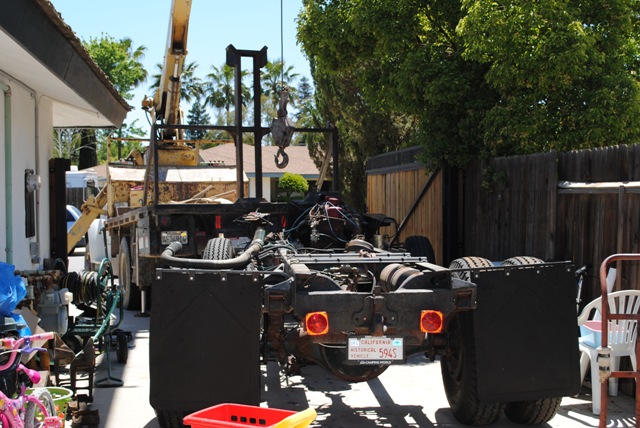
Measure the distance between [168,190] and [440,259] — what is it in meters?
4.46

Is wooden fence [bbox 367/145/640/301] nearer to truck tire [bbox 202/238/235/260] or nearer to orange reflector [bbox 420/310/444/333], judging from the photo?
orange reflector [bbox 420/310/444/333]

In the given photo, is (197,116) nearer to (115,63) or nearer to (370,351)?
(115,63)

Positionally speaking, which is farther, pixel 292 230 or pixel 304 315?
pixel 292 230

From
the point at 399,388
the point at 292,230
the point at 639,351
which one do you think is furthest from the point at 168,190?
the point at 639,351

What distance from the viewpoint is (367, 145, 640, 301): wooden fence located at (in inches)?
291

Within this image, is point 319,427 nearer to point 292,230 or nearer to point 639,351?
point 639,351

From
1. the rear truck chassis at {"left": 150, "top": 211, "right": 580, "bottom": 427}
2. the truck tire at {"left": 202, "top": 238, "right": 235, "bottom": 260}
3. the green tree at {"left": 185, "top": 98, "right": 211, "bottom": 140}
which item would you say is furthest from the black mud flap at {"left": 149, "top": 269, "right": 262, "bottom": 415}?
the green tree at {"left": 185, "top": 98, "right": 211, "bottom": 140}

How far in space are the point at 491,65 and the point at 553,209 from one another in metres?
2.48

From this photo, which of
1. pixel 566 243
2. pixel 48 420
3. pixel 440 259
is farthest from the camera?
pixel 440 259

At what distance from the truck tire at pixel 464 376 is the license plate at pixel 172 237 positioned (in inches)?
195

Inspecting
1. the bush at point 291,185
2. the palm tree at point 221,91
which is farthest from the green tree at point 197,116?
the bush at point 291,185

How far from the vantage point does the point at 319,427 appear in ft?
20.5

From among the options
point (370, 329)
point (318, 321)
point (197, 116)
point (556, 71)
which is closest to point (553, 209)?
point (556, 71)

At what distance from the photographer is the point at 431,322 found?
552 centimetres
